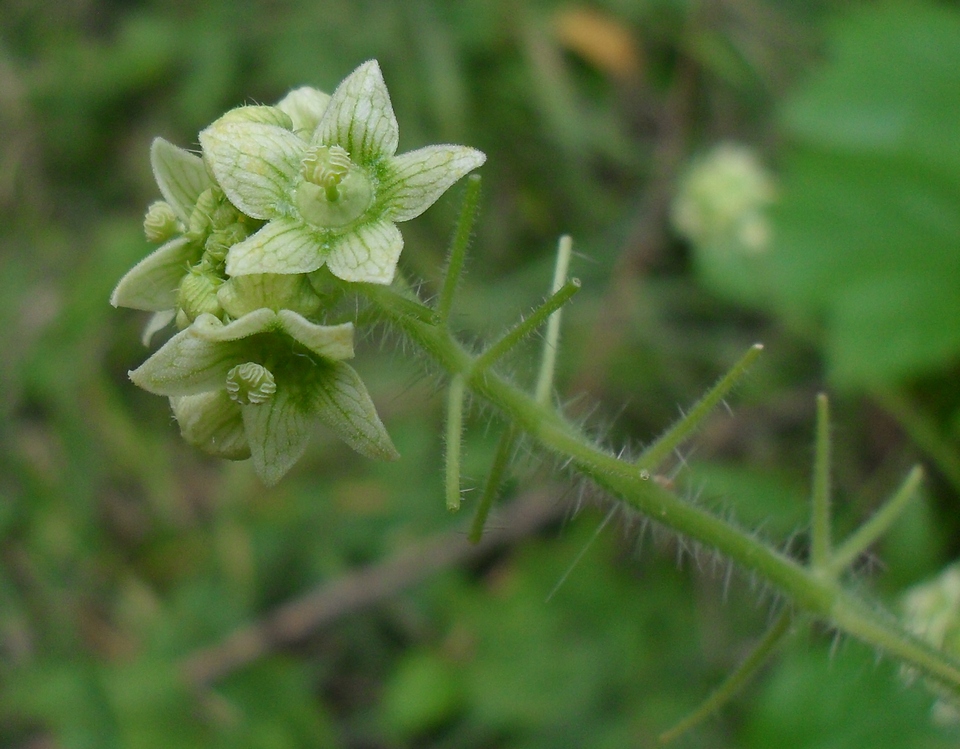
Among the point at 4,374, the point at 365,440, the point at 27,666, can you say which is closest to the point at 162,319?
the point at 365,440

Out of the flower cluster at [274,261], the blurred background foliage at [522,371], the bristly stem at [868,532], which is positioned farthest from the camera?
the blurred background foliage at [522,371]

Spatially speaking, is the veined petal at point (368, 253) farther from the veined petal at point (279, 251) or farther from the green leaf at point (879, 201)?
the green leaf at point (879, 201)

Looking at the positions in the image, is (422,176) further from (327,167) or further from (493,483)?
(493,483)

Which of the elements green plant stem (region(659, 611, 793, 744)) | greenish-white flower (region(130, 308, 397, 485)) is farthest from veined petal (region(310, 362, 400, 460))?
green plant stem (region(659, 611, 793, 744))

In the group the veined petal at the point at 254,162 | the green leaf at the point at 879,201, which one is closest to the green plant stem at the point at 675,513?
the veined petal at the point at 254,162

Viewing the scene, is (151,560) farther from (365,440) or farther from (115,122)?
(365,440)

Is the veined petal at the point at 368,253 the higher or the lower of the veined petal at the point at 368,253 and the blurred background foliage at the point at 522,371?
the higher

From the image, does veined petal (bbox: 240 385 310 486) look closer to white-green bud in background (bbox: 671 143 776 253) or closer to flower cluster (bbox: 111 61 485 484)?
flower cluster (bbox: 111 61 485 484)
